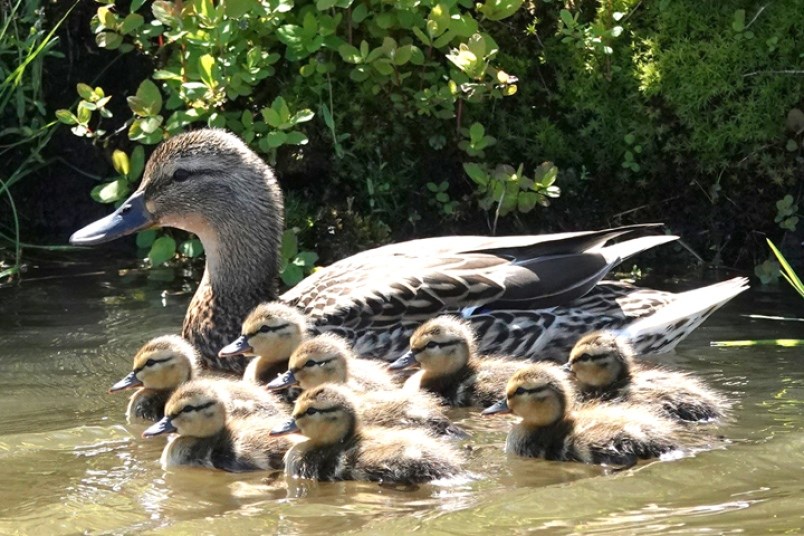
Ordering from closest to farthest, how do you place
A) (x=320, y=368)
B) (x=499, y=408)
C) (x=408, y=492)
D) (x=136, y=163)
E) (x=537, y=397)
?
(x=408, y=492) → (x=537, y=397) → (x=499, y=408) → (x=320, y=368) → (x=136, y=163)

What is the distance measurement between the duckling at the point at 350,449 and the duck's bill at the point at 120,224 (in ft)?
7.39

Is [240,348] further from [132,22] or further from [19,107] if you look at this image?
[19,107]

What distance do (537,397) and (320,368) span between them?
970 mm

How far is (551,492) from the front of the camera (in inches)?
204

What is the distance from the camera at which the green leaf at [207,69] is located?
7.89m

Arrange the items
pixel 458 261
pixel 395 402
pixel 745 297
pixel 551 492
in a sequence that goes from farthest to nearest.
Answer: pixel 745 297
pixel 458 261
pixel 395 402
pixel 551 492

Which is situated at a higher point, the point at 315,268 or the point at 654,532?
the point at 315,268

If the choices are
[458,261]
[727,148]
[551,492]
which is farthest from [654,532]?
[727,148]

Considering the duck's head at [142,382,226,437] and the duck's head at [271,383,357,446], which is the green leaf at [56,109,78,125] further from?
the duck's head at [271,383,357,446]

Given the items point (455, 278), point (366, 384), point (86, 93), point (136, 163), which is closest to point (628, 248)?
point (455, 278)

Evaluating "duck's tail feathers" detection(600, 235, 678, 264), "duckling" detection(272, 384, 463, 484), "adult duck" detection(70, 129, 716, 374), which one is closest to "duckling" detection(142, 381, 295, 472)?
"duckling" detection(272, 384, 463, 484)

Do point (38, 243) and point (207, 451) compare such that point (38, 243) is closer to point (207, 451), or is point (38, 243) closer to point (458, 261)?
point (458, 261)

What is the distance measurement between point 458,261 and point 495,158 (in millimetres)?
1795

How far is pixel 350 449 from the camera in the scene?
554 cm
